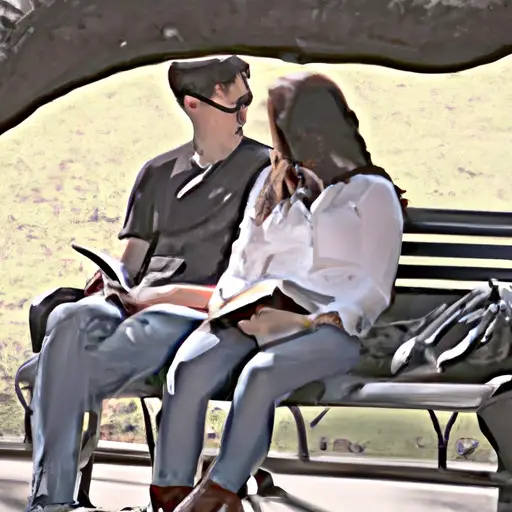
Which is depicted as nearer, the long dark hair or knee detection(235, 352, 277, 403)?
knee detection(235, 352, 277, 403)

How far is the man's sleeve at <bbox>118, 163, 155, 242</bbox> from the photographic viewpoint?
282cm

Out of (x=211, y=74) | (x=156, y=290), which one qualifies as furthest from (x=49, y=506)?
(x=211, y=74)

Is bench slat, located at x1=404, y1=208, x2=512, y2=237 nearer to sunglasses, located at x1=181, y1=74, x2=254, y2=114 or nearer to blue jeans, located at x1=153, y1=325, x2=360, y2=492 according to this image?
sunglasses, located at x1=181, y1=74, x2=254, y2=114

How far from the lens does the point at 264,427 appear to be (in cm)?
219

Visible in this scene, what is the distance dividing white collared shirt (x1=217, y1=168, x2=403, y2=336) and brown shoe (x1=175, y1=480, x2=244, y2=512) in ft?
1.56

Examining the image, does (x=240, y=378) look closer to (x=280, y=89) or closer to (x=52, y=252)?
(x=280, y=89)

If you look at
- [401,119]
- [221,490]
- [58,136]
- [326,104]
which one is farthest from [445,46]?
[58,136]

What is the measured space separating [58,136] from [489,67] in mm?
2486

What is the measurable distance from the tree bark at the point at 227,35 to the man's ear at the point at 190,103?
1.45ft

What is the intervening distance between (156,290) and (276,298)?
395 mm

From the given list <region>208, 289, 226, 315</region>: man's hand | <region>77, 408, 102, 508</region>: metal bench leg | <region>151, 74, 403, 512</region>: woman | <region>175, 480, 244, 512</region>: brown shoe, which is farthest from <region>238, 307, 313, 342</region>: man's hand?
<region>77, 408, 102, 508</region>: metal bench leg

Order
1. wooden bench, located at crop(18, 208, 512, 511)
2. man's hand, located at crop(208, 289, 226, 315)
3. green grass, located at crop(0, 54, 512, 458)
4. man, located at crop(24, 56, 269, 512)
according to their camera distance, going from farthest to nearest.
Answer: green grass, located at crop(0, 54, 512, 458)
man, located at crop(24, 56, 269, 512)
man's hand, located at crop(208, 289, 226, 315)
wooden bench, located at crop(18, 208, 512, 511)

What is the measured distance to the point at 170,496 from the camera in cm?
220

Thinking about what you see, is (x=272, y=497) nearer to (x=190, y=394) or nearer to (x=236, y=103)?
(x=190, y=394)
